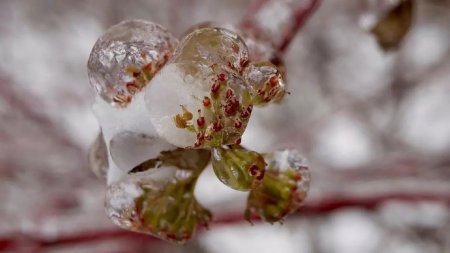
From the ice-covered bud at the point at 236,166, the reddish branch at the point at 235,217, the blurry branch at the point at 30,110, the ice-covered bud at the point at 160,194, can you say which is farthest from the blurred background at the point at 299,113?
the ice-covered bud at the point at 236,166

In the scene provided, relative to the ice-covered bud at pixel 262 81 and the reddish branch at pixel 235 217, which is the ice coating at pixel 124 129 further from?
the reddish branch at pixel 235 217

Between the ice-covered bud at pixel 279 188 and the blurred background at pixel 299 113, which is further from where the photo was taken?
the blurred background at pixel 299 113

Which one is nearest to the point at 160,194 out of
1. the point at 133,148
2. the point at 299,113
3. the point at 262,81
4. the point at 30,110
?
the point at 133,148

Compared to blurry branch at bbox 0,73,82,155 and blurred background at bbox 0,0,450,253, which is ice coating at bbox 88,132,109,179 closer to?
blurred background at bbox 0,0,450,253

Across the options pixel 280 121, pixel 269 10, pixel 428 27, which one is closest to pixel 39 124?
pixel 280 121

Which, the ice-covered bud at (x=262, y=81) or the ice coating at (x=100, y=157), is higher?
the ice coating at (x=100, y=157)

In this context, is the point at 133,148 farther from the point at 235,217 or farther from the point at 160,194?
the point at 235,217
